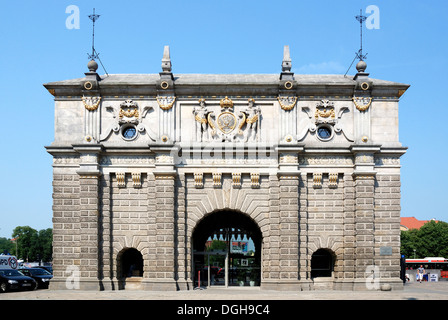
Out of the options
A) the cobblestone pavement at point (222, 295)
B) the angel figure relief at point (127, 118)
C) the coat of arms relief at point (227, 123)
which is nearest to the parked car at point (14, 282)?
the cobblestone pavement at point (222, 295)

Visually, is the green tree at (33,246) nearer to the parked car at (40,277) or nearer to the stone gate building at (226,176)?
the parked car at (40,277)

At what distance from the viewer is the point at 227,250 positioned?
103 ft

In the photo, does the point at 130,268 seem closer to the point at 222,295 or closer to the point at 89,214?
the point at 89,214

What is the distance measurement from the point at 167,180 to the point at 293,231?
765 cm

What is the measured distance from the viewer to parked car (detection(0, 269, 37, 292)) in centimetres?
3054

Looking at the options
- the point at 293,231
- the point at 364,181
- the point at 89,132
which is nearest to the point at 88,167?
the point at 89,132

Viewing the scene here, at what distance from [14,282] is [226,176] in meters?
14.0

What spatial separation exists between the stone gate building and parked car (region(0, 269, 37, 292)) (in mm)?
3090

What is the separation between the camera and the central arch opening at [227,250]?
31.4 meters

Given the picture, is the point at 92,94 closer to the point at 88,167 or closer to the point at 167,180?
the point at 88,167

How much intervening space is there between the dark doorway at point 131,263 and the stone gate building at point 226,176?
59mm

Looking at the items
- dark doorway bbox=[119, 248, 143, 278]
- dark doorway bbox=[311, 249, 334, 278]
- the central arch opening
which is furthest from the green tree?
dark doorway bbox=[311, 249, 334, 278]

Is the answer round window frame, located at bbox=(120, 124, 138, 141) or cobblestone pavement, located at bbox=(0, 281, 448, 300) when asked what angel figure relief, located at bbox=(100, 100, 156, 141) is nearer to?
round window frame, located at bbox=(120, 124, 138, 141)

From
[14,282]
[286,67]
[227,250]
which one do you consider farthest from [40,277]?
[286,67]
